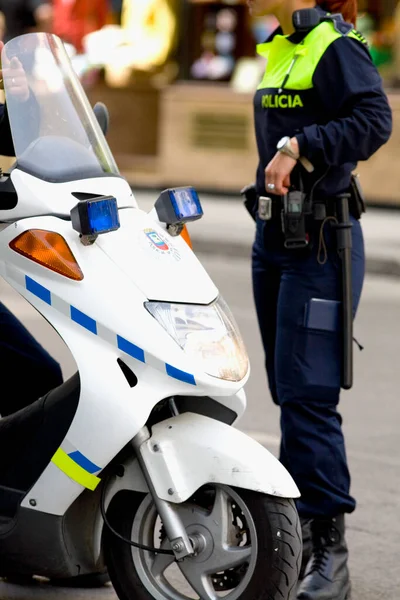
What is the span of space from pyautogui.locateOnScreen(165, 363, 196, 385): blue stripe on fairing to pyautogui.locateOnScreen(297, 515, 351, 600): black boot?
3.27 ft

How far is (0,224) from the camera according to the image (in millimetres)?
3383

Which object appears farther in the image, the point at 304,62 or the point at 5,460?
the point at 304,62

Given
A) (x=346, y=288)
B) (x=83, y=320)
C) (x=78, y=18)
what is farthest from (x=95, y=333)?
(x=78, y=18)

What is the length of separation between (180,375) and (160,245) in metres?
0.38

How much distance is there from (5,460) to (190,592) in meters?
0.74

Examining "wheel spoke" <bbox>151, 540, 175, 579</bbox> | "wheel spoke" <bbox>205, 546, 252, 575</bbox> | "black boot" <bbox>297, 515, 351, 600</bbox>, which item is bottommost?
"black boot" <bbox>297, 515, 351, 600</bbox>

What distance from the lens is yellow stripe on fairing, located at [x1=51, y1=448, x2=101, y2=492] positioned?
128 inches

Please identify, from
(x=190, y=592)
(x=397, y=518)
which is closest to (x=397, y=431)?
(x=397, y=518)

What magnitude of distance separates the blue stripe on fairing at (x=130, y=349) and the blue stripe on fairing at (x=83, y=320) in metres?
0.07

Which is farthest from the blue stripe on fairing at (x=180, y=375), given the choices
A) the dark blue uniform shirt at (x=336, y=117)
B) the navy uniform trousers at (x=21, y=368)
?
the dark blue uniform shirt at (x=336, y=117)

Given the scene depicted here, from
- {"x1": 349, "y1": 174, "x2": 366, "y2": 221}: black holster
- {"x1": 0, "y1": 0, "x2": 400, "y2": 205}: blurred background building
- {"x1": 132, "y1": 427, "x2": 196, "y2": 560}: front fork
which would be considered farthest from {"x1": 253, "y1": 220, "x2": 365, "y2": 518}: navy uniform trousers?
{"x1": 0, "y1": 0, "x2": 400, "y2": 205}: blurred background building

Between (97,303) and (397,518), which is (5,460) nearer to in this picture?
(97,303)

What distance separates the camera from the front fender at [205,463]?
3166mm

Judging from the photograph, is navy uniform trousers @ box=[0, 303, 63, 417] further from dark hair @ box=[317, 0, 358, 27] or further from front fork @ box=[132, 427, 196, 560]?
dark hair @ box=[317, 0, 358, 27]
